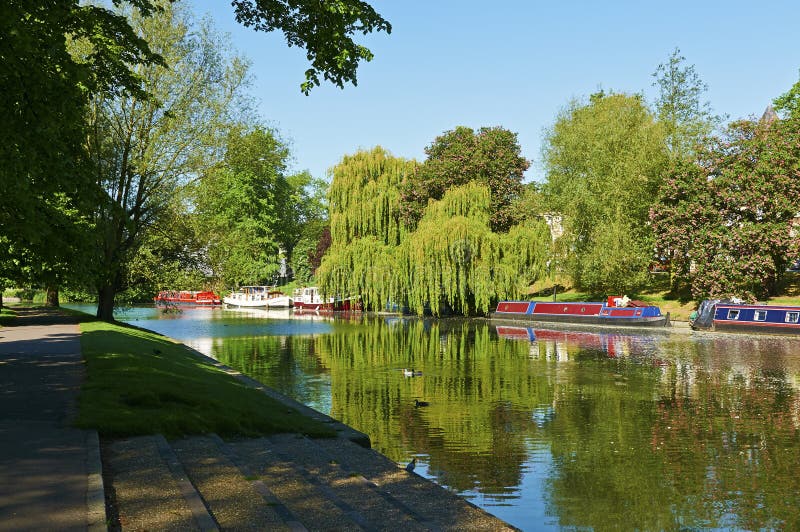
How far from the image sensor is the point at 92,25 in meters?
13.3

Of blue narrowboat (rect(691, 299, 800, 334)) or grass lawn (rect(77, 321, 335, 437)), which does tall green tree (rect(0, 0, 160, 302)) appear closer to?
grass lawn (rect(77, 321, 335, 437))

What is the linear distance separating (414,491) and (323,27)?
24.9ft

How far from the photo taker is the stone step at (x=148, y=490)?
19.8ft

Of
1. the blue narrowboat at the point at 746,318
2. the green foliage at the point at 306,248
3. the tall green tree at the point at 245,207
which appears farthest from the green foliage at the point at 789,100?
the green foliage at the point at 306,248

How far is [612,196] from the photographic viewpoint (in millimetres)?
47062

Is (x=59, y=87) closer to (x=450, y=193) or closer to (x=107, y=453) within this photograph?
(x=107, y=453)

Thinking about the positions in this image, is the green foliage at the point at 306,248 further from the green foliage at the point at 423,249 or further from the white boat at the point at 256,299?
the green foliage at the point at 423,249

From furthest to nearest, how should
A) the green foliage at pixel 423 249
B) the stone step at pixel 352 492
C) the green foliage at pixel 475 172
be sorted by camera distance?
the green foliage at pixel 475 172 < the green foliage at pixel 423 249 < the stone step at pixel 352 492

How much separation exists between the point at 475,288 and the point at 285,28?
34598 mm

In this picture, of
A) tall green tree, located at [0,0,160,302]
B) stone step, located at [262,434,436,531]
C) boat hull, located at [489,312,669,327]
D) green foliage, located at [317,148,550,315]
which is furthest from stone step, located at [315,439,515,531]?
green foliage, located at [317,148,550,315]

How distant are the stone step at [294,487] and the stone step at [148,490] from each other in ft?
2.76

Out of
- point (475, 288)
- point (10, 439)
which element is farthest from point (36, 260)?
point (475, 288)

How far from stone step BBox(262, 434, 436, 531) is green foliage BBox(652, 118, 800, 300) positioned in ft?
122

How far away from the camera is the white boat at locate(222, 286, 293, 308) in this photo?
75.4 meters
